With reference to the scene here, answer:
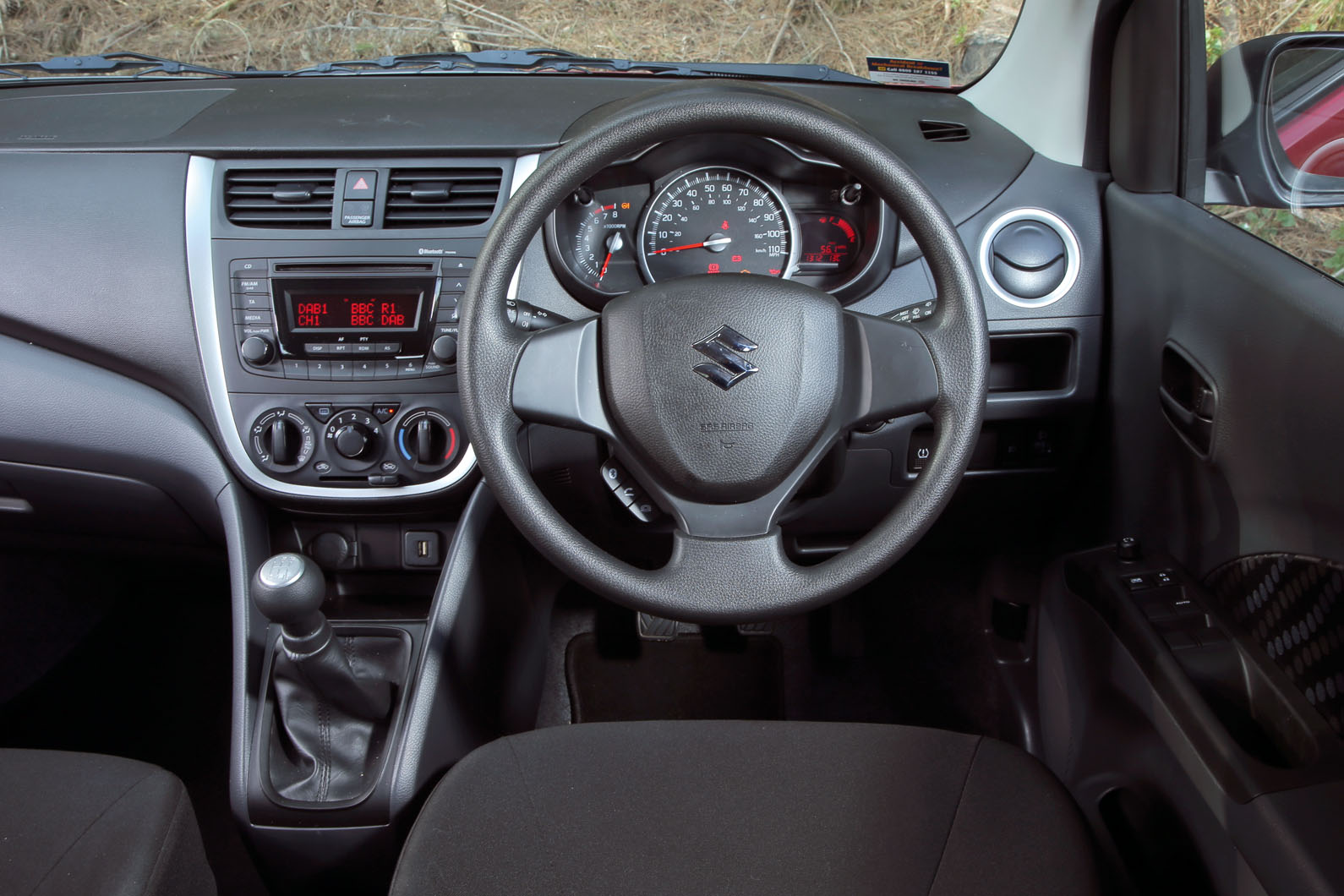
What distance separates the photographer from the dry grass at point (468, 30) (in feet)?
5.00

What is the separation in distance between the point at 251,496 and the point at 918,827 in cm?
94

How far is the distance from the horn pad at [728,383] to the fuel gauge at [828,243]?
29 centimetres

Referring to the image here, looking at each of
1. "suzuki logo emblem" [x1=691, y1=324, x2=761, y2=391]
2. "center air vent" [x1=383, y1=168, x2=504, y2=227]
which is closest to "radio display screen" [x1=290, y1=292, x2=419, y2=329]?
"center air vent" [x1=383, y1=168, x2=504, y2=227]

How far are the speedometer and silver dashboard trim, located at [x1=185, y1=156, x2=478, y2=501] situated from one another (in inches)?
8.0

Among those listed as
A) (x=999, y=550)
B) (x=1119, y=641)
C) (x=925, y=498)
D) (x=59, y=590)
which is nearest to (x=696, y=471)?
(x=925, y=498)

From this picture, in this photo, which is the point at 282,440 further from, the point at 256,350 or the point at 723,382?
the point at 723,382

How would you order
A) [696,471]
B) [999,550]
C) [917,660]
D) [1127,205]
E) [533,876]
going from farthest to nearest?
1. [917,660]
2. [999,550]
3. [1127,205]
4. [696,471]
5. [533,876]

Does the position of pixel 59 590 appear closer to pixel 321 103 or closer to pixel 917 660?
pixel 321 103

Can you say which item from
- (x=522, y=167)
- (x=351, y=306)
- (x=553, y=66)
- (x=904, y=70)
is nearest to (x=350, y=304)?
(x=351, y=306)

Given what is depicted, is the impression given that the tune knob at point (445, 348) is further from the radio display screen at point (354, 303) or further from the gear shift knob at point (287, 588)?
the gear shift knob at point (287, 588)

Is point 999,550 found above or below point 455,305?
below

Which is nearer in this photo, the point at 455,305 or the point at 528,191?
the point at 528,191

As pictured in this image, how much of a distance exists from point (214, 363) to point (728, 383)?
0.70 m

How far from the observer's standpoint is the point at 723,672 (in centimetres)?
186
